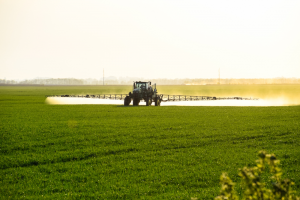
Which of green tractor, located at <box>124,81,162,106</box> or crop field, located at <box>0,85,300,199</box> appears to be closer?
crop field, located at <box>0,85,300,199</box>

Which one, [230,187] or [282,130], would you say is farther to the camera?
[282,130]

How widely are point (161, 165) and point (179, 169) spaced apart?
2.64 feet

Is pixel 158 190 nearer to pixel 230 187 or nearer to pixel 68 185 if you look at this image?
pixel 68 185

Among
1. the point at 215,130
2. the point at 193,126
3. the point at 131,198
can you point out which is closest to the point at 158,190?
the point at 131,198

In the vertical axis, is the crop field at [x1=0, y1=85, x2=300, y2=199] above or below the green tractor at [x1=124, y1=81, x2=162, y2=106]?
below

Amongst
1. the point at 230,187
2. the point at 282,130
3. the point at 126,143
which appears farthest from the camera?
the point at 282,130

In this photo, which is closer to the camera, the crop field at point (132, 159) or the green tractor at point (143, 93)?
the crop field at point (132, 159)

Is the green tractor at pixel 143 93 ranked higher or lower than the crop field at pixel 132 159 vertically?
higher

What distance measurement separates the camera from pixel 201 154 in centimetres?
1359

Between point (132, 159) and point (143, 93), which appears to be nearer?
point (132, 159)

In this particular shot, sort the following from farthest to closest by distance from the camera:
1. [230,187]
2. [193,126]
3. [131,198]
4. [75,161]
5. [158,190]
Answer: [193,126] < [75,161] < [158,190] < [131,198] < [230,187]

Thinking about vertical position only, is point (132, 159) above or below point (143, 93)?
below

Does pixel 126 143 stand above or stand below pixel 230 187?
below

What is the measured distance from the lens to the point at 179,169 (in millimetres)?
11477
